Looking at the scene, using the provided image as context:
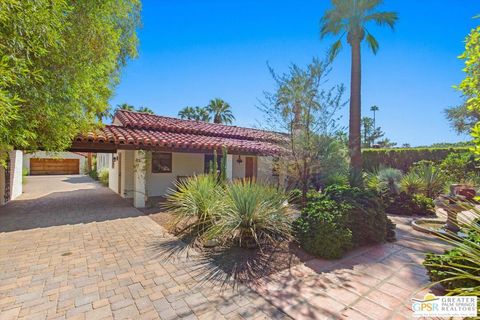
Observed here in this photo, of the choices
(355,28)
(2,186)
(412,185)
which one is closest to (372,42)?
(355,28)

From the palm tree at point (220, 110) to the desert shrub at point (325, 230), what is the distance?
98.0ft

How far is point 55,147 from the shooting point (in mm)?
6785

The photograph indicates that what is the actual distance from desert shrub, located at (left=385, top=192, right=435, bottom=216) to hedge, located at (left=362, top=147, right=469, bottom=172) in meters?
5.16

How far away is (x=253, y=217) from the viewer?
16.4 feet

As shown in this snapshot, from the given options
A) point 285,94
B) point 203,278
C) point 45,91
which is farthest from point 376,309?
point 45,91

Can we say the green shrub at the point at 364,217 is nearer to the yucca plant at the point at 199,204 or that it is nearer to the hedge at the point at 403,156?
the yucca plant at the point at 199,204

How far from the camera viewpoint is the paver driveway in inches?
120

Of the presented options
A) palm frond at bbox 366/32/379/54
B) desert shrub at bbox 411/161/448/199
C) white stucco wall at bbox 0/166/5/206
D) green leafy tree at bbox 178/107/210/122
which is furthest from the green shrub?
green leafy tree at bbox 178/107/210/122

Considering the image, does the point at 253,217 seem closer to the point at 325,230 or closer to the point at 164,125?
the point at 325,230

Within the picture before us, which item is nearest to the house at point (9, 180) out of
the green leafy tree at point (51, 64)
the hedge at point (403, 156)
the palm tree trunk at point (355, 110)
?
the green leafy tree at point (51, 64)

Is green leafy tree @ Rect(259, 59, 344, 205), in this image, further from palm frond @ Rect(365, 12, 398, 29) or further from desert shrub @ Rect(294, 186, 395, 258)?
palm frond @ Rect(365, 12, 398, 29)

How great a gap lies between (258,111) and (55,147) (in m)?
6.70

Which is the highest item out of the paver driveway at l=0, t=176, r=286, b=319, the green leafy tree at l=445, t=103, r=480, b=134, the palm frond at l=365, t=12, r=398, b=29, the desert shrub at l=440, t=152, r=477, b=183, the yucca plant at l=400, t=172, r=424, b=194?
the palm frond at l=365, t=12, r=398, b=29

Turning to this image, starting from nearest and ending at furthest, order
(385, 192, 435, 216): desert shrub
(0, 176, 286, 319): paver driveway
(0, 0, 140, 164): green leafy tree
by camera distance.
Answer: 1. (0, 176, 286, 319): paver driveway
2. (0, 0, 140, 164): green leafy tree
3. (385, 192, 435, 216): desert shrub
